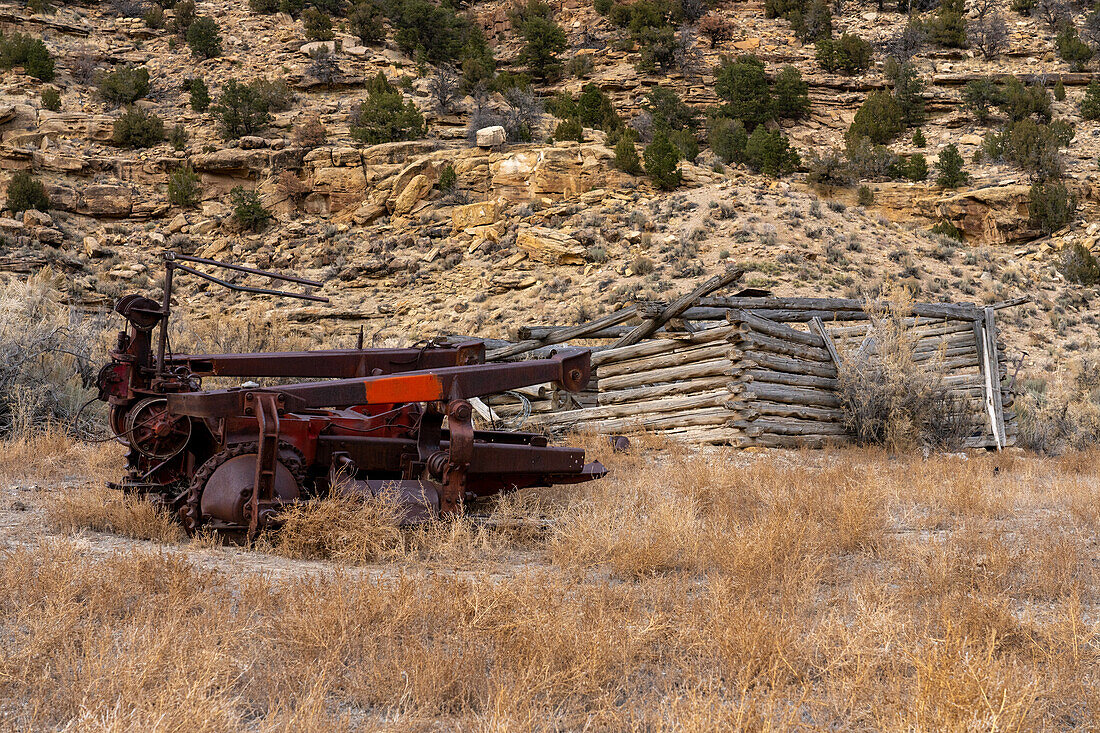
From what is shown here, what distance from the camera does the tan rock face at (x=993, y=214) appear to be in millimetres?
32375

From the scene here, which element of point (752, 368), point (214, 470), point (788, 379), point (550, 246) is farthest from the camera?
point (550, 246)

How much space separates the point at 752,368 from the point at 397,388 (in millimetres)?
6985

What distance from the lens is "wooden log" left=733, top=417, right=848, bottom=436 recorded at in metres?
10.4

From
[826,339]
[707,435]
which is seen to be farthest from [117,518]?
[826,339]

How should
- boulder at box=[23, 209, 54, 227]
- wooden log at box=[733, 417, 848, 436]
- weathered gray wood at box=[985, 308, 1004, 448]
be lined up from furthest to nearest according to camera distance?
boulder at box=[23, 209, 54, 227] < weathered gray wood at box=[985, 308, 1004, 448] < wooden log at box=[733, 417, 848, 436]

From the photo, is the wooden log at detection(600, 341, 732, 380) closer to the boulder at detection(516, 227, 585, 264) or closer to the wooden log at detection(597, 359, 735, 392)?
the wooden log at detection(597, 359, 735, 392)

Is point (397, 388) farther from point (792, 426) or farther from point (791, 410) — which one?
point (791, 410)

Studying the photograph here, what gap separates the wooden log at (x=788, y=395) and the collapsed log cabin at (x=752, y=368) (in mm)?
18

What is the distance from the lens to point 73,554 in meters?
3.64

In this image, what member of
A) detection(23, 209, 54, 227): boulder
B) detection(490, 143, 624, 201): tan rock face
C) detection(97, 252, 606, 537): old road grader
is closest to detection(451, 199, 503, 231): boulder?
detection(490, 143, 624, 201): tan rock face

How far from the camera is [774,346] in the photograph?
1078cm

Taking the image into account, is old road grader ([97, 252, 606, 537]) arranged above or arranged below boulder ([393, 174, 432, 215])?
above

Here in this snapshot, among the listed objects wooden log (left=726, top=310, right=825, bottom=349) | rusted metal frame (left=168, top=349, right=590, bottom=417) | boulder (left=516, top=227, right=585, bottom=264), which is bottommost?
boulder (left=516, top=227, right=585, bottom=264)

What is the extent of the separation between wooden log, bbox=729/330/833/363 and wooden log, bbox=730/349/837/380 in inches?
2.8
